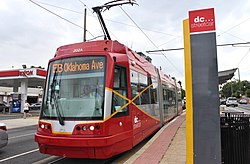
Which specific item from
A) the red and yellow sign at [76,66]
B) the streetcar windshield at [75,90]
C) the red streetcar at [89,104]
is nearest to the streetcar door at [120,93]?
the red streetcar at [89,104]

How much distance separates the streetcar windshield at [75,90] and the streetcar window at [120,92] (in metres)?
0.38

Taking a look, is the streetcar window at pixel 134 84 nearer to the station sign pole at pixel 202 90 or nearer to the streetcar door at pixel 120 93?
the streetcar door at pixel 120 93

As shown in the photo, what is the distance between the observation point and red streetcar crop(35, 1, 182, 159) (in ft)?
17.1

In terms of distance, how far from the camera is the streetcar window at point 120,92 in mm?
5691

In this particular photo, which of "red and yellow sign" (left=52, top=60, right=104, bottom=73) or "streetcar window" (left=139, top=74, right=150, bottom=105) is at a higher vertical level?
"red and yellow sign" (left=52, top=60, right=104, bottom=73)

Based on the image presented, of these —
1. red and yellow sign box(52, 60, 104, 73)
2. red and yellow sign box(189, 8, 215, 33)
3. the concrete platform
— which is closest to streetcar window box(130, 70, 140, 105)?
red and yellow sign box(52, 60, 104, 73)

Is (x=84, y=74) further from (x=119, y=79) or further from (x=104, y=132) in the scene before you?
(x=104, y=132)

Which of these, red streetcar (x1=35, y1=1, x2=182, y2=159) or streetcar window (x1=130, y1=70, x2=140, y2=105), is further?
streetcar window (x1=130, y1=70, x2=140, y2=105)

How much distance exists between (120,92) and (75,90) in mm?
1162

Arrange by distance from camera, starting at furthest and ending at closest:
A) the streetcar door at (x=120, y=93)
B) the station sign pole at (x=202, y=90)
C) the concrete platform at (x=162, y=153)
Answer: the streetcar door at (x=120, y=93) → the concrete platform at (x=162, y=153) → the station sign pole at (x=202, y=90)

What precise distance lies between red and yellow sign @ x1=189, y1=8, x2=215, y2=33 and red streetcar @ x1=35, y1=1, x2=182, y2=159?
8.01 ft

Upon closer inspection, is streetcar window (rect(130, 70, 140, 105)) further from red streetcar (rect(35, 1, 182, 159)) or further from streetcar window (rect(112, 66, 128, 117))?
streetcar window (rect(112, 66, 128, 117))

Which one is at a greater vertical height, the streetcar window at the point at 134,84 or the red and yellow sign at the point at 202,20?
the red and yellow sign at the point at 202,20

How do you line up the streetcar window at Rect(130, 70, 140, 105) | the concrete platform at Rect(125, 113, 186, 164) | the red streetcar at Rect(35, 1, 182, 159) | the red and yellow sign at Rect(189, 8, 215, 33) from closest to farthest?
the red and yellow sign at Rect(189, 8, 215, 33)
the red streetcar at Rect(35, 1, 182, 159)
the concrete platform at Rect(125, 113, 186, 164)
the streetcar window at Rect(130, 70, 140, 105)
